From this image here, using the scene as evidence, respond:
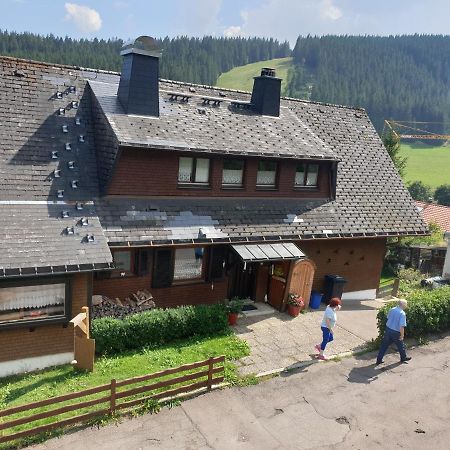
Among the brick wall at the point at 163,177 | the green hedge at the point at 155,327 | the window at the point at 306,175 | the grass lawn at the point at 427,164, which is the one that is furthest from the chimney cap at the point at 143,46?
the grass lawn at the point at 427,164

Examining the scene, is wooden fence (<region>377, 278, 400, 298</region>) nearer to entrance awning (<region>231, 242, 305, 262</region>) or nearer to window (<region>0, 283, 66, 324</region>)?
entrance awning (<region>231, 242, 305, 262</region>)

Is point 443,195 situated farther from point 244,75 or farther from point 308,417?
point 244,75

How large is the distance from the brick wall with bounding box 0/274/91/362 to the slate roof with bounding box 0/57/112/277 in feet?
2.82

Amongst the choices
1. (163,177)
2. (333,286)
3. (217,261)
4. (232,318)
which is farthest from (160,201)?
(333,286)

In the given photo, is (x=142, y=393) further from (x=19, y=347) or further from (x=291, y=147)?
(x=291, y=147)

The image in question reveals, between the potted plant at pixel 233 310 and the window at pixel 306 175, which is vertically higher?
the window at pixel 306 175

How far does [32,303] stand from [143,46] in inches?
381

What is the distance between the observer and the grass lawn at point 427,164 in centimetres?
7550

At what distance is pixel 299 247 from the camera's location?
16.8m

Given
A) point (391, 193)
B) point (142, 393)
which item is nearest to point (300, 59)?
point (391, 193)

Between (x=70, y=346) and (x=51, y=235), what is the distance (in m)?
3.07

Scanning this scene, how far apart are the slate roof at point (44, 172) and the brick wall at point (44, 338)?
859 millimetres

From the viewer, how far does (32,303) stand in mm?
11133

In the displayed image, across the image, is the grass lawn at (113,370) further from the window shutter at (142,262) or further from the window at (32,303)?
the window shutter at (142,262)
